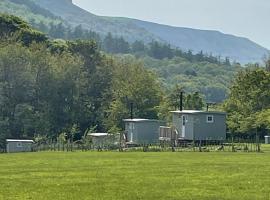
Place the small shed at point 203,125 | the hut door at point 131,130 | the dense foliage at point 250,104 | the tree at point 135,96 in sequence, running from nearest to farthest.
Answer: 1. the small shed at point 203,125
2. the dense foliage at point 250,104
3. the hut door at point 131,130
4. the tree at point 135,96

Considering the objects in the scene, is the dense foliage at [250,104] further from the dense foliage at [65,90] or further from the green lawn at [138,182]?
the green lawn at [138,182]

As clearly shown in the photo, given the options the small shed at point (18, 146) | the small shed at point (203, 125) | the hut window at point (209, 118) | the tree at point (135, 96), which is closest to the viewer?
the small shed at point (203, 125)

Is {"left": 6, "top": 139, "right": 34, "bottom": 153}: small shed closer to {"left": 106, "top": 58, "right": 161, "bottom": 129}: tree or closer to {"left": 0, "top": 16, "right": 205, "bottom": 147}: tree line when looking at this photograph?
{"left": 0, "top": 16, "right": 205, "bottom": 147}: tree line

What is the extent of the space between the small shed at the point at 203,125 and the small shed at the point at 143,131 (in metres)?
5.74

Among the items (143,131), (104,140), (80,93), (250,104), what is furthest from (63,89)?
(250,104)

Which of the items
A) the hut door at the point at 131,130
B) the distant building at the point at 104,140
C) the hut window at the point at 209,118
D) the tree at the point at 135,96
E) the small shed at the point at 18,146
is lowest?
the small shed at the point at 18,146

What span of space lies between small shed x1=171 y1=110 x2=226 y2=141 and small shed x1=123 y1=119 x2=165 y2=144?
5.74m

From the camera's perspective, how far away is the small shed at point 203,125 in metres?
63.4

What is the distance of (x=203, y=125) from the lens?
6372 cm

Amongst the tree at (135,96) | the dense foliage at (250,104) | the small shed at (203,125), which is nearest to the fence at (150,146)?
the small shed at (203,125)

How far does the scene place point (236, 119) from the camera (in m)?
71.2

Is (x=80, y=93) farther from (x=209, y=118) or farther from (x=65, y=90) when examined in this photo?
(x=209, y=118)

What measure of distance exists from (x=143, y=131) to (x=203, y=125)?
326 inches

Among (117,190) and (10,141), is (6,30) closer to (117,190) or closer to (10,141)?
(10,141)
